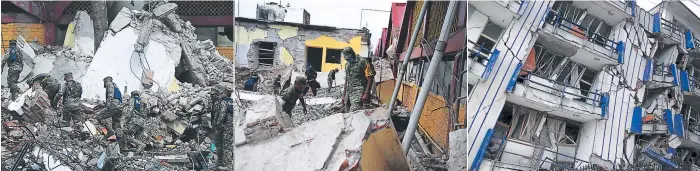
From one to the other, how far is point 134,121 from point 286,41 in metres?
0.89

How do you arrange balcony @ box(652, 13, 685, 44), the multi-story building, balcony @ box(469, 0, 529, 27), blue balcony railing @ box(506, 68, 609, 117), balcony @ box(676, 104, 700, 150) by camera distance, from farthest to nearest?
balcony @ box(676, 104, 700, 150) < balcony @ box(652, 13, 685, 44) < blue balcony railing @ box(506, 68, 609, 117) < the multi-story building < balcony @ box(469, 0, 529, 27)

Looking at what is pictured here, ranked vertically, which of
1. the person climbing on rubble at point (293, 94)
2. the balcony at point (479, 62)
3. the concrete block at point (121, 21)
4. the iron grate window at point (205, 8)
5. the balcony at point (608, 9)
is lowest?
the person climbing on rubble at point (293, 94)

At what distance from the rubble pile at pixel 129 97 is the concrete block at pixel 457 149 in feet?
3.46

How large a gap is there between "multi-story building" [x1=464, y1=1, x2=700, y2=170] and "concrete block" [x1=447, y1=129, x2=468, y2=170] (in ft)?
0.41

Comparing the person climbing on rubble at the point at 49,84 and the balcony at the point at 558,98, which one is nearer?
the person climbing on rubble at the point at 49,84

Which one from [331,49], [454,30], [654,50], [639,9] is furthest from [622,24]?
[331,49]

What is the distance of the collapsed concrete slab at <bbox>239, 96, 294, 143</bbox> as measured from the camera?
2.16 metres

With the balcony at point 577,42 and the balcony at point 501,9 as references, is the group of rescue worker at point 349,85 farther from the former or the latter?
the balcony at point 577,42

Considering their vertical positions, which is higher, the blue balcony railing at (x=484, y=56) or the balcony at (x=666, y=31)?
the balcony at (x=666, y=31)

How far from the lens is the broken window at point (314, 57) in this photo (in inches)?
84.9

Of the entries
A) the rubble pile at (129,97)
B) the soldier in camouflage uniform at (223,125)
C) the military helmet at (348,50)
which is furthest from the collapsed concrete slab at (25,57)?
the military helmet at (348,50)

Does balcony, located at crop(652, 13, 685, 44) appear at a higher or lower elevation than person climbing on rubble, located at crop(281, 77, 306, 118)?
higher

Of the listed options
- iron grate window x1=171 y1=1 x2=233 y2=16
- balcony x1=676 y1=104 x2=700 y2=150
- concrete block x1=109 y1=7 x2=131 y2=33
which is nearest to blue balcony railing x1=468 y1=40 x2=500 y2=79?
iron grate window x1=171 y1=1 x2=233 y2=16

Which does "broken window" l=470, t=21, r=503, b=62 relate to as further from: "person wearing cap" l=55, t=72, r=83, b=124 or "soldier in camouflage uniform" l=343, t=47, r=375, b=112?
"person wearing cap" l=55, t=72, r=83, b=124
